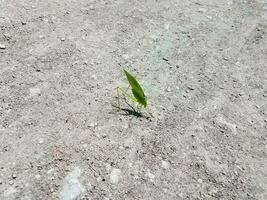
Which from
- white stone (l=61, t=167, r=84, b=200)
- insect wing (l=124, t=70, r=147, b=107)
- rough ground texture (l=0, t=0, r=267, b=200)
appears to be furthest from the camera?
insect wing (l=124, t=70, r=147, b=107)

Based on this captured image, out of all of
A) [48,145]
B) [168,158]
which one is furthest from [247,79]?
[48,145]

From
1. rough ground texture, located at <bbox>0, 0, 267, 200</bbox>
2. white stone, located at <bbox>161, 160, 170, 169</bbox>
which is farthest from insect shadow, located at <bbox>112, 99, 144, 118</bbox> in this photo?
white stone, located at <bbox>161, 160, 170, 169</bbox>

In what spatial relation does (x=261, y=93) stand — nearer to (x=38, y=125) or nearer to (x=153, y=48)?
(x=153, y=48)

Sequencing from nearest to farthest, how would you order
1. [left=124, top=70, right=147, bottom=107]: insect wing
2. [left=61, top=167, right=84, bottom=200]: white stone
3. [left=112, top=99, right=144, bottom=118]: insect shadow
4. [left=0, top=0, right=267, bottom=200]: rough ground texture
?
[left=61, top=167, right=84, bottom=200]: white stone < [left=0, top=0, right=267, bottom=200]: rough ground texture < [left=124, top=70, right=147, bottom=107]: insect wing < [left=112, top=99, right=144, bottom=118]: insect shadow

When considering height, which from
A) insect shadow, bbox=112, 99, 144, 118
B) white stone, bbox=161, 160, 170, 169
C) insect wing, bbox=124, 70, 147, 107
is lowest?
white stone, bbox=161, 160, 170, 169

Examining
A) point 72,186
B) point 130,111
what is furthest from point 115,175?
point 130,111

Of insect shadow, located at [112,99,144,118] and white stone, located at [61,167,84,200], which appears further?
insect shadow, located at [112,99,144,118]

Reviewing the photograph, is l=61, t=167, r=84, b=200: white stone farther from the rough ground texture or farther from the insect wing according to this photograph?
the insect wing

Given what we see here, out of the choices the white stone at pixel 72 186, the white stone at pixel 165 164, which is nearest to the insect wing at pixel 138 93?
the white stone at pixel 165 164

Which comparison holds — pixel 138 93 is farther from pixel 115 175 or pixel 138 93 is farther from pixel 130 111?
pixel 115 175
